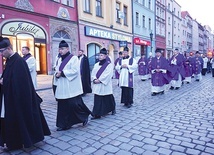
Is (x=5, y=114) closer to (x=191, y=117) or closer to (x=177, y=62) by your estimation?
(x=191, y=117)

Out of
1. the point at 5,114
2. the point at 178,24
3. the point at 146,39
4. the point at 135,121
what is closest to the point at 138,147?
the point at 135,121

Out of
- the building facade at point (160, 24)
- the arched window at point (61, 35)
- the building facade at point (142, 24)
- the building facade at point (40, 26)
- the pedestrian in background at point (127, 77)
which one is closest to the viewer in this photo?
the pedestrian in background at point (127, 77)

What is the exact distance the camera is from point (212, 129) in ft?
14.8

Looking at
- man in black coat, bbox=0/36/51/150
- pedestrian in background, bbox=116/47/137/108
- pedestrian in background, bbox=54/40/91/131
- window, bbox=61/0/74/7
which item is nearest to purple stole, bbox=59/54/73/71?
pedestrian in background, bbox=54/40/91/131

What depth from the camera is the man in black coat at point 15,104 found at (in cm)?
336

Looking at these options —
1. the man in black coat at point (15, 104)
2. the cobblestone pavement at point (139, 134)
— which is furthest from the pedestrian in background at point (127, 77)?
the man in black coat at point (15, 104)

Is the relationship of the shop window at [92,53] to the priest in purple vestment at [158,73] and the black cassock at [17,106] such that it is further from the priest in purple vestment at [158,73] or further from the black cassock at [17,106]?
the black cassock at [17,106]

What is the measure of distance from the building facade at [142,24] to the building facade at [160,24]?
209 centimetres

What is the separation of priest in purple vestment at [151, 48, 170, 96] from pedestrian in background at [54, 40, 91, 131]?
4.93 m

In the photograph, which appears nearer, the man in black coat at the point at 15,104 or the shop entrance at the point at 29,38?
the man in black coat at the point at 15,104

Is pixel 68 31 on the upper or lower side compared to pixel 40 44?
upper

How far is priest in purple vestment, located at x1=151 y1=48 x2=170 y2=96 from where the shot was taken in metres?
8.83

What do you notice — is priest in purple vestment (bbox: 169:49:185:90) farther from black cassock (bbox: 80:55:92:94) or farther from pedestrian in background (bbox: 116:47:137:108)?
pedestrian in background (bbox: 116:47:137:108)

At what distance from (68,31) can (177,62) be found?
871 centimetres
